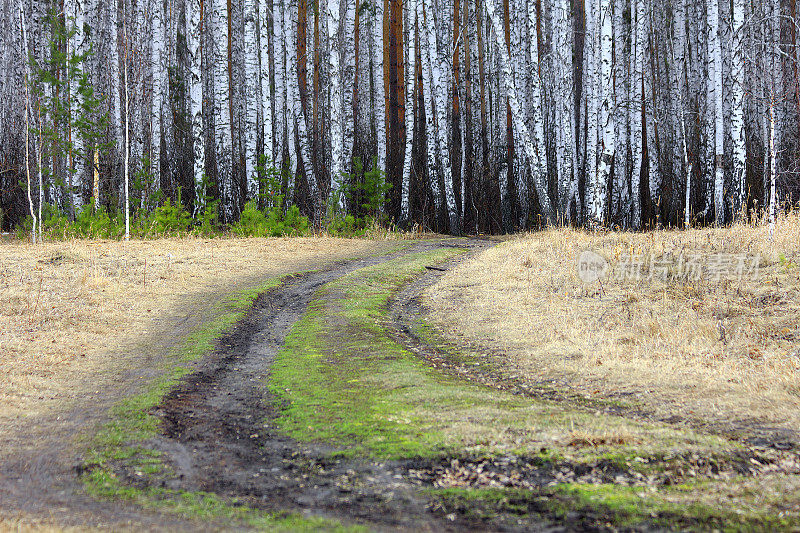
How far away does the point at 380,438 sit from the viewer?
4.58 meters

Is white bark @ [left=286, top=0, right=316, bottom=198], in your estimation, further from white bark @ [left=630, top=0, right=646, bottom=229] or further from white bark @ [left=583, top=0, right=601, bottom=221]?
white bark @ [left=630, top=0, right=646, bottom=229]

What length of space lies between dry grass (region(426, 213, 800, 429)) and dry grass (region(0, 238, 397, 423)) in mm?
4025

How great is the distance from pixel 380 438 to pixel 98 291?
731 centimetres

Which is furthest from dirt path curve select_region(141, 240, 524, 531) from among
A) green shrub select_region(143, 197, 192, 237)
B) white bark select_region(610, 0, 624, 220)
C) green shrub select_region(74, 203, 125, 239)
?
white bark select_region(610, 0, 624, 220)

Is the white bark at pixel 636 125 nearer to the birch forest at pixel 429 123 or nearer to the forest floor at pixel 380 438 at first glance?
the birch forest at pixel 429 123

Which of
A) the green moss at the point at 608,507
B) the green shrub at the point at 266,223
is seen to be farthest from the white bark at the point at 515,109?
the green moss at the point at 608,507

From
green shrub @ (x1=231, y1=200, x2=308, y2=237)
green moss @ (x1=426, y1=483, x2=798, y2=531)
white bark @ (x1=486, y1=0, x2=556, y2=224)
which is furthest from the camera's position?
white bark @ (x1=486, y1=0, x2=556, y2=224)

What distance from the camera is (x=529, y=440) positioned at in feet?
14.4

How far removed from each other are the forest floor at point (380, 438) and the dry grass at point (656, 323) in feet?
0.24

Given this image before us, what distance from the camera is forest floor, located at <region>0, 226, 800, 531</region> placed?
11.2 feet

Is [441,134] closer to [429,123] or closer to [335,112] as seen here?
[429,123]

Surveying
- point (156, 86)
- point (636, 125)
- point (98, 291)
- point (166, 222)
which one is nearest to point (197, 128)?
point (166, 222)

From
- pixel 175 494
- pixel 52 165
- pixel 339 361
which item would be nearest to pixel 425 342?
pixel 339 361

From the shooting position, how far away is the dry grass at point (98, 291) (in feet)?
22.5
